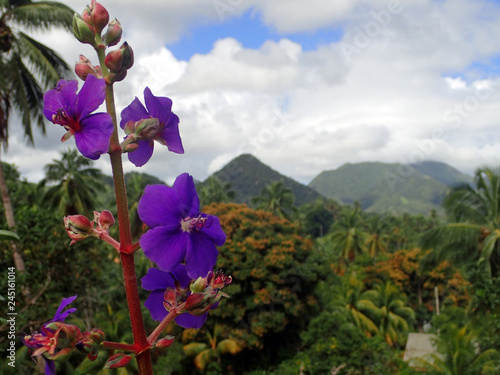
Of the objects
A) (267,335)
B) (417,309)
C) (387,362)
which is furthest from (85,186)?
(417,309)

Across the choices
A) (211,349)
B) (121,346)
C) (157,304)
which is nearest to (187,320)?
(157,304)

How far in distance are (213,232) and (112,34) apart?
0.66 m

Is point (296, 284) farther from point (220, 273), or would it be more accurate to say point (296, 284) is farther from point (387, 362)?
point (220, 273)

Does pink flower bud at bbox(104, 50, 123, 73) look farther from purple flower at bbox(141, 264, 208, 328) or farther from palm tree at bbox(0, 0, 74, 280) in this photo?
palm tree at bbox(0, 0, 74, 280)

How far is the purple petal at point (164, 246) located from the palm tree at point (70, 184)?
19.8 metres

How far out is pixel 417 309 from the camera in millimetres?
30844

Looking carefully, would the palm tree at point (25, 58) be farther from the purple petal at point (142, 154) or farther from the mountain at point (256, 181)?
the mountain at point (256, 181)

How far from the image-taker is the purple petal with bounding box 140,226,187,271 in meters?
1.06

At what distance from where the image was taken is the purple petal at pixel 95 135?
1109mm

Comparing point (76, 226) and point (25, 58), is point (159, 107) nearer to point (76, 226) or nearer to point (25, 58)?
point (76, 226)

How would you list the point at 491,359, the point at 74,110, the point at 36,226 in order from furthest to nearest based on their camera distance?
the point at 491,359, the point at 36,226, the point at 74,110

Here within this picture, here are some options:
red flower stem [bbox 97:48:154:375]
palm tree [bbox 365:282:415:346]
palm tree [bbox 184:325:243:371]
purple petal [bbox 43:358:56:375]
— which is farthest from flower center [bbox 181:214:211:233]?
palm tree [bbox 365:282:415:346]

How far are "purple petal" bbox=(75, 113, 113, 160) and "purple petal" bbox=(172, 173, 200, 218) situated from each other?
0.21m

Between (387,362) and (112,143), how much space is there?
703 inches
